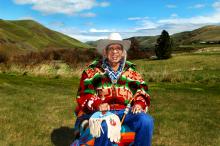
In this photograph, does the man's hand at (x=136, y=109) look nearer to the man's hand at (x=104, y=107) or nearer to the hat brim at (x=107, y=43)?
the man's hand at (x=104, y=107)

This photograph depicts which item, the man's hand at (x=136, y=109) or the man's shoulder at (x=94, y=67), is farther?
the man's shoulder at (x=94, y=67)

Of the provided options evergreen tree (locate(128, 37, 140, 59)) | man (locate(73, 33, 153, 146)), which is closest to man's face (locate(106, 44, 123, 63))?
man (locate(73, 33, 153, 146))

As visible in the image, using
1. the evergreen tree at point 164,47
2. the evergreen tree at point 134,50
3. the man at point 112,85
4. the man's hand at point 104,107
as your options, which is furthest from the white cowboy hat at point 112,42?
the evergreen tree at point 134,50

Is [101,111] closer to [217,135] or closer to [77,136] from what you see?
[77,136]

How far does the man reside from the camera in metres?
6.13

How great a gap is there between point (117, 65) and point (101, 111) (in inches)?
35.4

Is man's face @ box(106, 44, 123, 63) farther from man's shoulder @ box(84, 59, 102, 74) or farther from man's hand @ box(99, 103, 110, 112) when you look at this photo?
man's hand @ box(99, 103, 110, 112)

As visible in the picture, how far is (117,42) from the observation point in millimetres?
6441

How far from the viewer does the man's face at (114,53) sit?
6.41 m

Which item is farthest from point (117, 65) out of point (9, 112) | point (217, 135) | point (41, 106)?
point (41, 106)

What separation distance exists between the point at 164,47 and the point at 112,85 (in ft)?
254

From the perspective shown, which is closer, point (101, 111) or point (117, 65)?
point (101, 111)

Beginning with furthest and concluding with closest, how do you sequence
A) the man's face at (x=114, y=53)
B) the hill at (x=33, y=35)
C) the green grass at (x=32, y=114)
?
the hill at (x=33, y=35), the green grass at (x=32, y=114), the man's face at (x=114, y=53)

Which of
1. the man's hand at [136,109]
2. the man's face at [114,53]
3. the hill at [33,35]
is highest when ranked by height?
the hill at [33,35]
